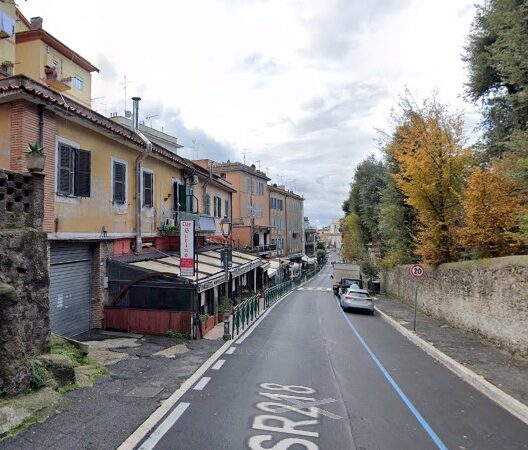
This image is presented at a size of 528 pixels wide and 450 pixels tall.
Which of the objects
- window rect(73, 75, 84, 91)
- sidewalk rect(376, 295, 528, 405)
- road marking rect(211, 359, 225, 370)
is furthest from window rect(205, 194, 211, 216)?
road marking rect(211, 359, 225, 370)

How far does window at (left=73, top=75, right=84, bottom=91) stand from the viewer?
30053 millimetres

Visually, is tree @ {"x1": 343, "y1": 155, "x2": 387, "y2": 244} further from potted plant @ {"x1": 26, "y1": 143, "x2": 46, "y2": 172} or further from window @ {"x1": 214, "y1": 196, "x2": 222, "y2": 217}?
potted plant @ {"x1": 26, "y1": 143, "x2": 46, "y2": 172}

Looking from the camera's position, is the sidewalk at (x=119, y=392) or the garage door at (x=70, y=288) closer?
the sidewalk at (x=119, y=392)

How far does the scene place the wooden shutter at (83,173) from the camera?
13.5m

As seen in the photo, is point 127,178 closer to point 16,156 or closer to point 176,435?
point 16,156

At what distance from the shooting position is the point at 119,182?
16.0m

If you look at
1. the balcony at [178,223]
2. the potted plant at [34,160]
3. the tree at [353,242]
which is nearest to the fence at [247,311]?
the balcony at [178,223]

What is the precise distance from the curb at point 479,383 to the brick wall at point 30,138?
1217 centimetres

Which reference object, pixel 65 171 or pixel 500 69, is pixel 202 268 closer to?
pixel 65 171

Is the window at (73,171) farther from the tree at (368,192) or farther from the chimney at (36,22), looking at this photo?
the tree at (368,192)

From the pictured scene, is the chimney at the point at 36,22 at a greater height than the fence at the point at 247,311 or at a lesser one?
greater

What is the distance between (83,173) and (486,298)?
14.9 meters

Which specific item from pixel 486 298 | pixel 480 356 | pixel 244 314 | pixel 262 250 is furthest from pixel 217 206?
pixel 480 356

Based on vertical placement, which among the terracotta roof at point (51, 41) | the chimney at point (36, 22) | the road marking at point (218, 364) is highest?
the chimney at point (36, 22)
